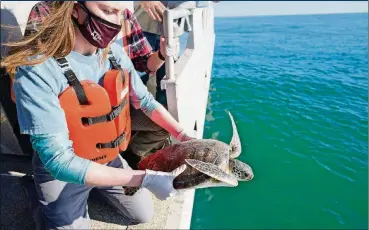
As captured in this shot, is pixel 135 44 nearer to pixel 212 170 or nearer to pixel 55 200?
pixel 55 200

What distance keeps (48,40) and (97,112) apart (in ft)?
Answer: 1.95

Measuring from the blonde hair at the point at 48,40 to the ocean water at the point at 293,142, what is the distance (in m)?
3.62

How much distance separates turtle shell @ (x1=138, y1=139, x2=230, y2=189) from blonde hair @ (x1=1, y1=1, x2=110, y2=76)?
3.81 feet

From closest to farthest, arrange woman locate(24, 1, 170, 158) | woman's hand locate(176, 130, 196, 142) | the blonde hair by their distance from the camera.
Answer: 1. the blonde hair
2. woman's hand locate(176, 130, 196, 142)
3. woman locate(24, 1, 170, 158)

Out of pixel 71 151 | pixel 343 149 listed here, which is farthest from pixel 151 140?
pixel 343 149

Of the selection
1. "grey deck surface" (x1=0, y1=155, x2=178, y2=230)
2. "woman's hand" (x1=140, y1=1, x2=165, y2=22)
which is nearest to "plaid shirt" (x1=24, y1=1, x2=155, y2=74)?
"woman's hand" (x1=140, y1=1, x2=165, y2=22)

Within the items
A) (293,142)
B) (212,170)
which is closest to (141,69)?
(212,170)

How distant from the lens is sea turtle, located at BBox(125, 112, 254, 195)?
197cm

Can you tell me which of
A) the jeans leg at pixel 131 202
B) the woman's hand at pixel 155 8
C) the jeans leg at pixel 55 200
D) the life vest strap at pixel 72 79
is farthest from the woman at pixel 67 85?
the woman's hand at pixel 155 8

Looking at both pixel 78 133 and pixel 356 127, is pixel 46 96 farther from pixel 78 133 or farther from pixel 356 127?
Answer: pixel 356 127

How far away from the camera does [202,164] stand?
2.02m

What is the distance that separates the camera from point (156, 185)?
2004mm

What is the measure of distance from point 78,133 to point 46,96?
0.39 metres

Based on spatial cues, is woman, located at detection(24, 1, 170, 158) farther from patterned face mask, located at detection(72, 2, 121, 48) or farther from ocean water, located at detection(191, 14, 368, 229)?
ocean water, located at detection(191, 14, 368, 229)
